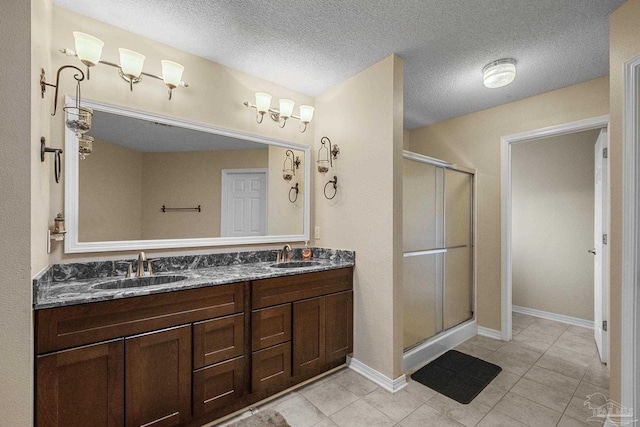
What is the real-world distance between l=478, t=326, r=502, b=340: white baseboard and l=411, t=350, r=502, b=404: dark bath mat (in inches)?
26.2

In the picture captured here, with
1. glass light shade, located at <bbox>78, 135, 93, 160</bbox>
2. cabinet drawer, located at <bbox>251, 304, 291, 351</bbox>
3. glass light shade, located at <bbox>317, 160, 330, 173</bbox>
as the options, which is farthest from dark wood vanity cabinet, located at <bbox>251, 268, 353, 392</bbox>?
glass light shade, located at <bbox>78, 135, 93, 160</bbox>

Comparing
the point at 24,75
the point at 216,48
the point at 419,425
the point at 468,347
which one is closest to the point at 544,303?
the point at 468,347

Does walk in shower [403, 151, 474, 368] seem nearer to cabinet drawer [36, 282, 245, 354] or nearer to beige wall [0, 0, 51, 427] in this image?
cabinet drawer [36, 282, 245, 354]

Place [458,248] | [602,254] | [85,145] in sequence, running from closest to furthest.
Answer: [85,145]
[602,254]
[458,248]

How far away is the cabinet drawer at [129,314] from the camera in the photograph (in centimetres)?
123

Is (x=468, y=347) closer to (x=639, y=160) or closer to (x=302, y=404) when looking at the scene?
(x=302, y=404)

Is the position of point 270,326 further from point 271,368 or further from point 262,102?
point 262,102

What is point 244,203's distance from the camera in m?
2.38

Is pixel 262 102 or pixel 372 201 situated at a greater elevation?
pixel 262 102

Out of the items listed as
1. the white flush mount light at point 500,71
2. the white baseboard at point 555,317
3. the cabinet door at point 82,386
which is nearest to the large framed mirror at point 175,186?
the cabinet door at point 82,386

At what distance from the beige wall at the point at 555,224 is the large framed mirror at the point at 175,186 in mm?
3243

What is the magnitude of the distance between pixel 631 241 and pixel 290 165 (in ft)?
7.86

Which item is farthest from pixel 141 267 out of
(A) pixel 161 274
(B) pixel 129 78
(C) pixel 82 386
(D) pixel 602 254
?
(D) pixel 602 254

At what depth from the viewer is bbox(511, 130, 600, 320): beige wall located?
341 cm
